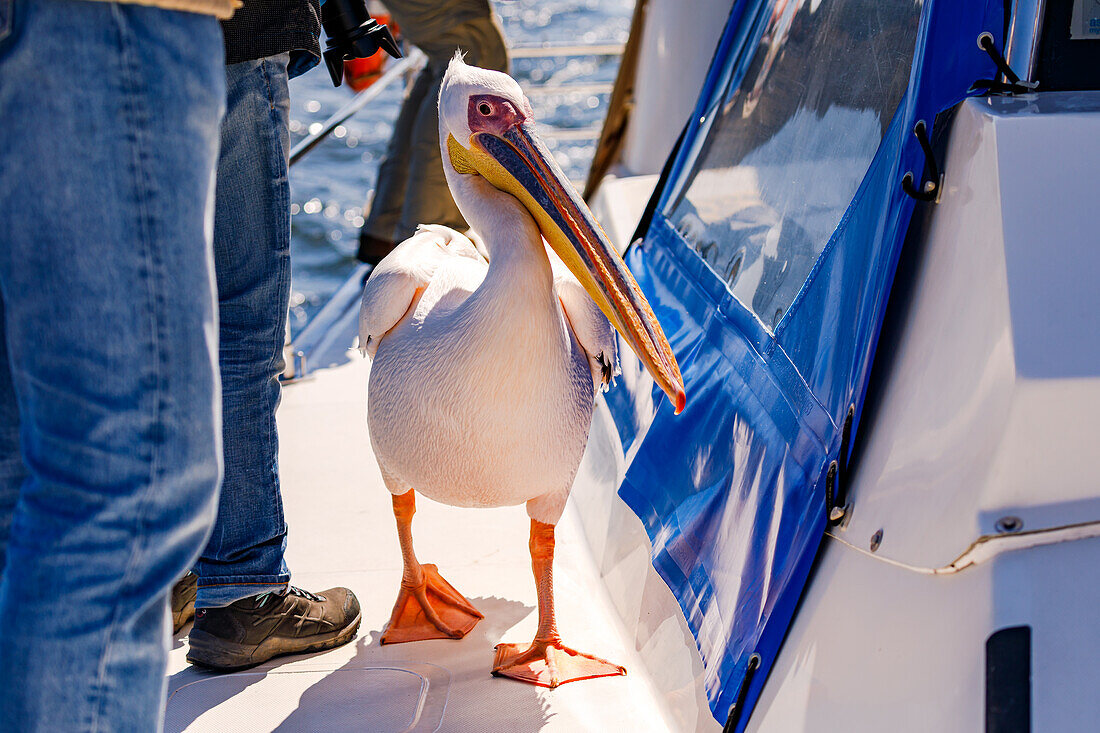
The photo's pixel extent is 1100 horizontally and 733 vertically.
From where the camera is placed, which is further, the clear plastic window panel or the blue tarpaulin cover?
the clear plastic window panel

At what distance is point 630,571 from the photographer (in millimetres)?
1850

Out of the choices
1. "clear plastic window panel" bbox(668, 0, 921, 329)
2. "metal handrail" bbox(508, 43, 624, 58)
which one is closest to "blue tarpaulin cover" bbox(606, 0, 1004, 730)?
"clear plastic window panel" bbox(668, 0, 921, 329)

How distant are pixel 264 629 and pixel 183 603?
25 centimetres

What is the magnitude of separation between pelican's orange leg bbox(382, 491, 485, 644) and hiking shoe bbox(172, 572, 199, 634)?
38 centimetres

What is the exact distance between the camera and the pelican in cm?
160

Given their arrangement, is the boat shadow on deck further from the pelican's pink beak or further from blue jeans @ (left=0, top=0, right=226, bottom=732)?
blue jeans @ (left=0, top=0, right=226, bottom=732)

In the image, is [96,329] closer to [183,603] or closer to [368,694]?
[368,694]

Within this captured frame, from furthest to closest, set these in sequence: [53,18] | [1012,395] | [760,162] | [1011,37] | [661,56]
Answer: [661,56] < [760,162] < [1011,37] < [1012,395] < [53,18]

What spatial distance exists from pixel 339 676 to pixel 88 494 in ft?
3.37

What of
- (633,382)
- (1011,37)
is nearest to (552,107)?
(633,382)

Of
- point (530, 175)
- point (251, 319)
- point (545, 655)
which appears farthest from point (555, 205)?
point (545, 655)

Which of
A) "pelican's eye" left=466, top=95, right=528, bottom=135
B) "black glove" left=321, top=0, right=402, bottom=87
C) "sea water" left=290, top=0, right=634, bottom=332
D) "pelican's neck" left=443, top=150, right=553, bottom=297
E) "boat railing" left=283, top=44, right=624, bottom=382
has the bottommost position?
"sea water" left=290, top=0, right=634, bottom=332

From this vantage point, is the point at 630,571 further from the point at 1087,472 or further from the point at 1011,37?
the point at 1011,37

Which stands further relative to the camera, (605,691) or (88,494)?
(605,691)
